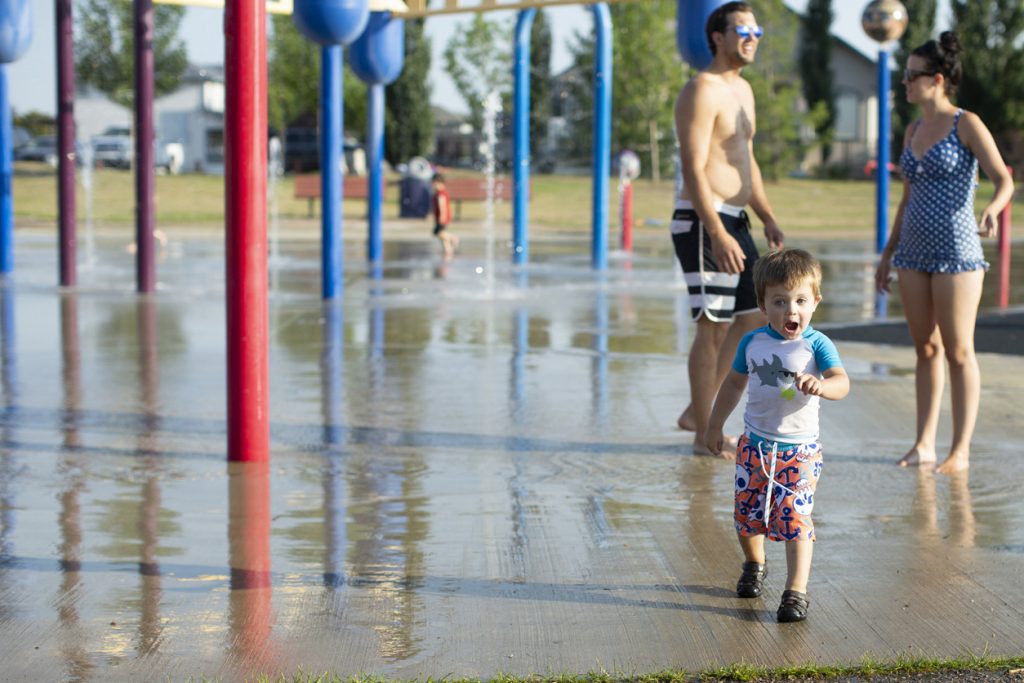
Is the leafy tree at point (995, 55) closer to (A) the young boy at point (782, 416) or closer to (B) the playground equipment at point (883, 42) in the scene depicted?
(B) the playground equipment at point (883, 42)

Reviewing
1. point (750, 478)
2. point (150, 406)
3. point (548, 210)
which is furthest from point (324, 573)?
point (548, 210)

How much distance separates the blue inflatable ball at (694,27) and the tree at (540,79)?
131 feet

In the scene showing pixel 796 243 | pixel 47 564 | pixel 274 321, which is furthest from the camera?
pixel 796 243

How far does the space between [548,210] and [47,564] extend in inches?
1235

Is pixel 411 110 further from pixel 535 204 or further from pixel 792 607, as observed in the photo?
pixel 792 607

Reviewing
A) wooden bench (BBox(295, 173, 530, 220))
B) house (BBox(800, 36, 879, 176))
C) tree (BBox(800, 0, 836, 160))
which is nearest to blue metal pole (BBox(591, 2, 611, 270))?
wooden bench (BBox(295, 173, 530, 220))

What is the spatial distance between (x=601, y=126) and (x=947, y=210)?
11.7 metres

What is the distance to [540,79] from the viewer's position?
53344 mm

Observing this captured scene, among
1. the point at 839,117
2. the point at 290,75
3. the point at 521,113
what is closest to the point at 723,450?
the point at 521,113

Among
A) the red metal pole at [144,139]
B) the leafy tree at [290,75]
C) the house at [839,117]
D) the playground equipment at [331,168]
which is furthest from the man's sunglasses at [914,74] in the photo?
the leafy tree at [290,75]

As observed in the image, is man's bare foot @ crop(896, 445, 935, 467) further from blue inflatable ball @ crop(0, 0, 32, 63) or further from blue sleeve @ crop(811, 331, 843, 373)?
blue inflatable ball @ crop(0, 0, 32, 63)

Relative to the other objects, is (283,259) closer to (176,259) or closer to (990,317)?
(176,259)

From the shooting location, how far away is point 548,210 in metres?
35.7

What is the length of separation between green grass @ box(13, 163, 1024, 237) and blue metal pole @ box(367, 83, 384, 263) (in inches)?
464
